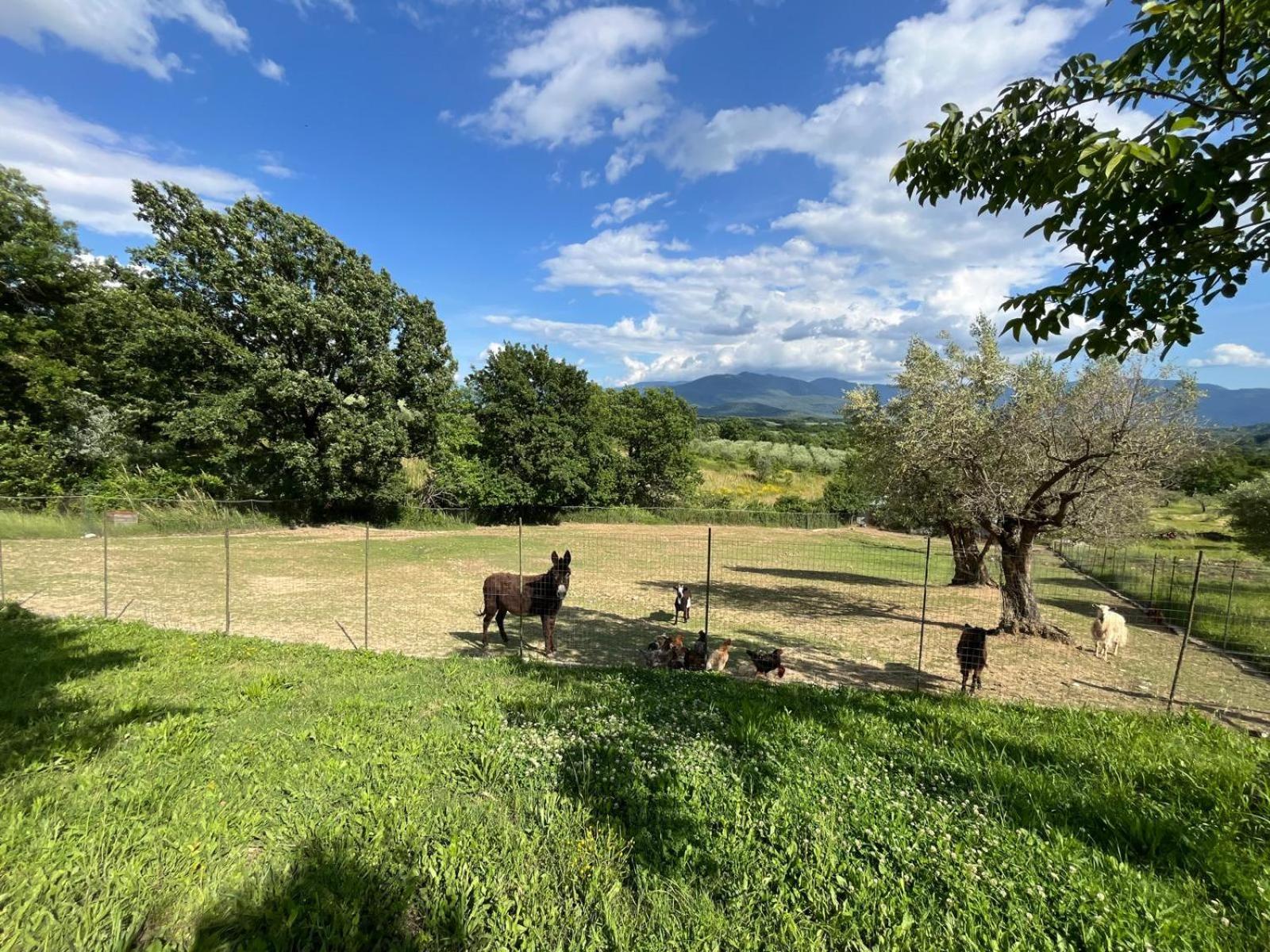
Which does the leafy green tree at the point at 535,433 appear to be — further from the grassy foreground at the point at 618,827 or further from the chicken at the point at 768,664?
the grassy foreground at the point at 618,827

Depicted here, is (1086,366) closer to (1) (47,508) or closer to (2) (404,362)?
(2) (404,362)

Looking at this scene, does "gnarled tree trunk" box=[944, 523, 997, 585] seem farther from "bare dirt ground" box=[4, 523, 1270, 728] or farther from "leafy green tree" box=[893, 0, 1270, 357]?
"leafy green tree" box=[893, 0, 1270, 357]

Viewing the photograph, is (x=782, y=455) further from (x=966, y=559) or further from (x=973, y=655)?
(x=973, y=655)

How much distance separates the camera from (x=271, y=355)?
24.0m

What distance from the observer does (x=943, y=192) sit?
3.53 metres

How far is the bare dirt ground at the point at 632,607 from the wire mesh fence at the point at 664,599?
0.07 meters

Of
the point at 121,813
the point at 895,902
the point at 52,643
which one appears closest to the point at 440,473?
the point at 52,643

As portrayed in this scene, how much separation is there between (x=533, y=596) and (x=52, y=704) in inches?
202

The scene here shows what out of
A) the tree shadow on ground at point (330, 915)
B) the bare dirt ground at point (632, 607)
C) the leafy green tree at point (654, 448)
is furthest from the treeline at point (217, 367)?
the tree shadow on ground at point (330, 915)

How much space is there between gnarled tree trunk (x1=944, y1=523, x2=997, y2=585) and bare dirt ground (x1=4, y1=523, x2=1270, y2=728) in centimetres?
71

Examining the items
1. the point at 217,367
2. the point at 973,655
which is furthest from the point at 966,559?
the point at 217,367

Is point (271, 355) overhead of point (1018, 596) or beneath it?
overhead

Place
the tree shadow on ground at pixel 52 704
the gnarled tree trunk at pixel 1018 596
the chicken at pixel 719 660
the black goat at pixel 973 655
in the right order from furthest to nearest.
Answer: the gnarled tree trunk at pixel 1018 596 → the chicken at pixel 719 660 → the black goat at pixel 973 655 → the tree shadow on ground at pixel 52 704

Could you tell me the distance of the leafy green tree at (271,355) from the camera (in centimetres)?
2297
